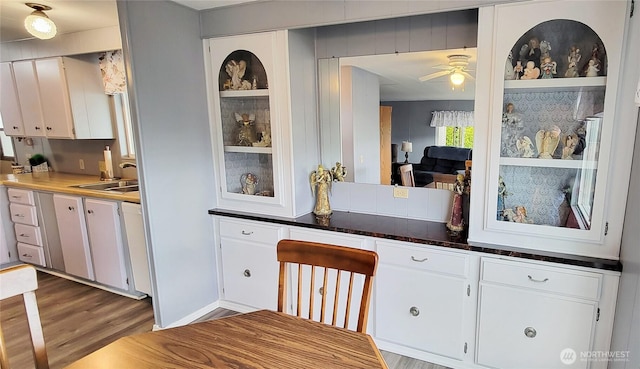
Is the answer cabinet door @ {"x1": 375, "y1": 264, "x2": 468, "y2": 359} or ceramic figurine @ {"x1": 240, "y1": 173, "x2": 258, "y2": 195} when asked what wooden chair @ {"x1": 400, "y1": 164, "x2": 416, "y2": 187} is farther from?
ceramic figurine @ {"x1": 240, "y1": 173, "x2": 258, "y2": 195}

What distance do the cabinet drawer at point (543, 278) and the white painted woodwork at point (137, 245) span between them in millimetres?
2340

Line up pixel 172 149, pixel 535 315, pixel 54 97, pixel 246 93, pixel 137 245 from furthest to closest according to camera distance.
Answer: pixel 54 97 → pixel 137 245 → pixel 246 93 → pixel 172 149 → pixel 535 315

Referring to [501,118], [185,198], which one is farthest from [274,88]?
[501,118]

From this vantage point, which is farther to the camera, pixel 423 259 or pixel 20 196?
pixel 20 196

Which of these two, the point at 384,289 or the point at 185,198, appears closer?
the point at 384,289

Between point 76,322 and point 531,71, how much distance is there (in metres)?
3.42

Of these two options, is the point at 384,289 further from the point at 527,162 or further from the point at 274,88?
the point at 274,88

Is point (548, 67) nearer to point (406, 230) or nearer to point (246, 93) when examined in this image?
point (406, 230)

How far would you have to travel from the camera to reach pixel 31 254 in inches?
144

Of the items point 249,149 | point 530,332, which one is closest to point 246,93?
point 249,149

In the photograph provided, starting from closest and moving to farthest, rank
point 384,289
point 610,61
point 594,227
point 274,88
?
point 610,61
point 594,227
point 384,289
point 274,88

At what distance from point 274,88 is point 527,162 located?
1.58 m

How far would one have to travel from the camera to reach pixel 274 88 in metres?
2.49

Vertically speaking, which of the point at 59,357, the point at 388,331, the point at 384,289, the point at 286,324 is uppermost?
the point at 286,324
